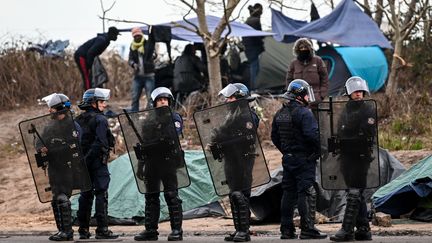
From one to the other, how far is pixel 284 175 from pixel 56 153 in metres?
2.84

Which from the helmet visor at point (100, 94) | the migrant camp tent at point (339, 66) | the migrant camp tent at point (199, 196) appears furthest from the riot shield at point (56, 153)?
the migrant camp tent at point (339, 66)

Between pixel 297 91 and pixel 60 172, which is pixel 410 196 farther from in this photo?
pixel 60 172

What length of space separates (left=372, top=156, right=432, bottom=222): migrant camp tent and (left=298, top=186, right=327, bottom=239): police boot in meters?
2.03

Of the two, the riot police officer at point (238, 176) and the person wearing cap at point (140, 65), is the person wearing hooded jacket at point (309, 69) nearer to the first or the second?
the riot police officer at point (238, 176)

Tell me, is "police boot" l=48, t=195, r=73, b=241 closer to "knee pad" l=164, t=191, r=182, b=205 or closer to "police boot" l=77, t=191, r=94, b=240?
"police boot" l=77, t=191, r=94, b=240

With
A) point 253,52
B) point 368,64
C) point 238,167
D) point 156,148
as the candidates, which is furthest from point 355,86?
point 368,64

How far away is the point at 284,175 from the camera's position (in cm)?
1420

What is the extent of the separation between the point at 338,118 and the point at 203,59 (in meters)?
12.6

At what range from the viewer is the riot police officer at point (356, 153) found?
1352 centimetres

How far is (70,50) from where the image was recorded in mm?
29531

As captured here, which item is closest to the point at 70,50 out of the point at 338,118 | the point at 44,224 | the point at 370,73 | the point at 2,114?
the point at 2,114

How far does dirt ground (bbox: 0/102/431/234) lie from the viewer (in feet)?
53.2

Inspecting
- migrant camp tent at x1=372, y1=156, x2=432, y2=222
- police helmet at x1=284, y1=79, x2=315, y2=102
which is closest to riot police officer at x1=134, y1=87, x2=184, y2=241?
police helmet at x1=284, y1=79, x2=315, y2=102

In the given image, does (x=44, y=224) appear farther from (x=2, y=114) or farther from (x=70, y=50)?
(x=70, y=50)
